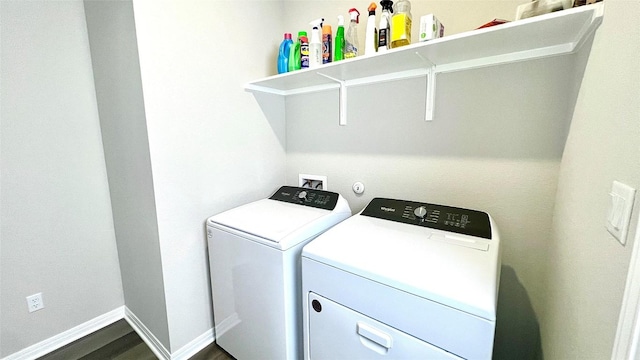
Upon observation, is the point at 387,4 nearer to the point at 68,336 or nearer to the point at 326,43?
the point at 326,43

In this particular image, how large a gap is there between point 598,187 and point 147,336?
2.46 m

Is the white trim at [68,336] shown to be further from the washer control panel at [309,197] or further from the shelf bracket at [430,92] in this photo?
the shelf bracket at [430,92]

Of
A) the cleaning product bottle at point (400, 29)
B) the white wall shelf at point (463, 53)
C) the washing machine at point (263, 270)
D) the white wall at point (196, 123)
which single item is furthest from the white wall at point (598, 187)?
the white wall at point (196, 123)

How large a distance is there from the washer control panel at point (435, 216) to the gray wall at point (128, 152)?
1.29 m

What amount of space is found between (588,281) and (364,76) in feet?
4.69

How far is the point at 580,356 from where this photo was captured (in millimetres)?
695

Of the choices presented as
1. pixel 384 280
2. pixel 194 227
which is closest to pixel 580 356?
pixel 384 280

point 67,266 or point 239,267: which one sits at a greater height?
point 239,267

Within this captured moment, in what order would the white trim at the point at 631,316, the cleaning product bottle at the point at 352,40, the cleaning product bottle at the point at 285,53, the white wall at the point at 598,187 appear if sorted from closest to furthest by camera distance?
the white trim at the point at 631,316 → the white wall at the point at 598,187 → the cleaning product bottle at the point at 352,40 → the cleaning product bottle at the point at 285,53

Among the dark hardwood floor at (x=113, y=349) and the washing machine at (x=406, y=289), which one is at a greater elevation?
the washing machine at (x=406, y=289)

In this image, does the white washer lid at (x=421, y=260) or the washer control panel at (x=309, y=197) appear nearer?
the white washer lid at (x=421, y=260)

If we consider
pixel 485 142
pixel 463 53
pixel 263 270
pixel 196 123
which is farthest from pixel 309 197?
pixel 463 53

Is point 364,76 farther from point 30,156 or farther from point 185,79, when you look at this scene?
point 30,156

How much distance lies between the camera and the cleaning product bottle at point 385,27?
50.2 inches
